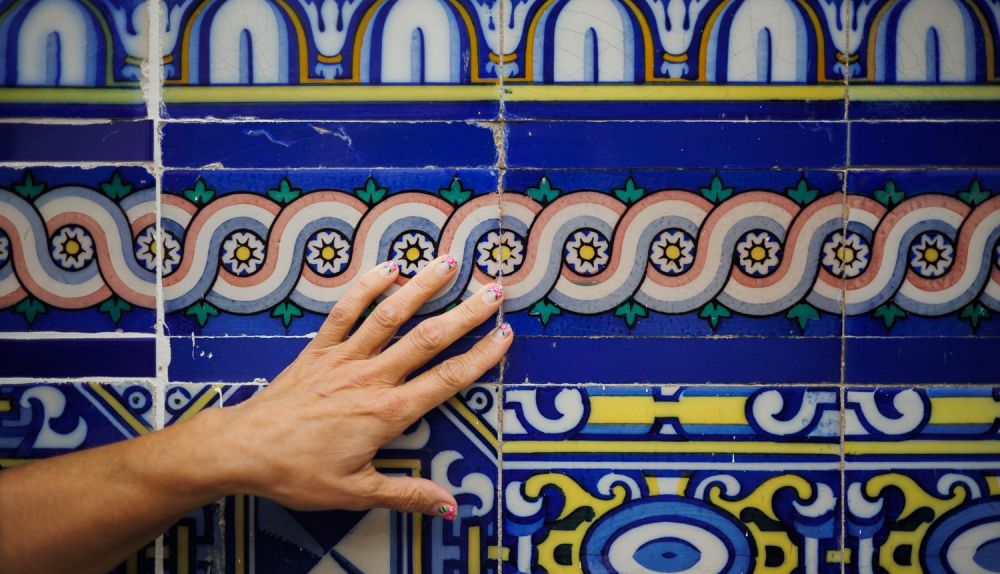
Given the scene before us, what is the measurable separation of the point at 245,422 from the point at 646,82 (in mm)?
Answer: 898

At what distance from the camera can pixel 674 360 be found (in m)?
1.15

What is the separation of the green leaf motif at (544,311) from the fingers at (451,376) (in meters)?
0.06

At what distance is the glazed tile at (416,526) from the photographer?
116 cm

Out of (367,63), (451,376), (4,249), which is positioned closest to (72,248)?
(4,249)

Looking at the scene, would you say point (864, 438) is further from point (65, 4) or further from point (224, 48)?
point (65, 4)

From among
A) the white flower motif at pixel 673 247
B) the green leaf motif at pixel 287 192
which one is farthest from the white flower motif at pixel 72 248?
the white flower motif at pixel 673 247

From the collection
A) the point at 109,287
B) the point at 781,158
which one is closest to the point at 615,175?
the point at 781,158

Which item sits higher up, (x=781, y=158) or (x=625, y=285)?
(x=781, y=158)

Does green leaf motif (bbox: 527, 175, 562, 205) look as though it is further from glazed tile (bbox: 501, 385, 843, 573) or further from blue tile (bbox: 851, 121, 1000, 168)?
blue tile (bbox: 851, 121, 1000, 168)

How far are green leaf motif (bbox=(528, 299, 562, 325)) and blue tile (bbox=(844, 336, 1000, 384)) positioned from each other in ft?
1.73

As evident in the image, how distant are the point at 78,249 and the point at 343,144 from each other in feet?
1.71

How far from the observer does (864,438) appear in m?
1.15

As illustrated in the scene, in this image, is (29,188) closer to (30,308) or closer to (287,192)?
(30,308)

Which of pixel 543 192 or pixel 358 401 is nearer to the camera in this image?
pixel 358 401
